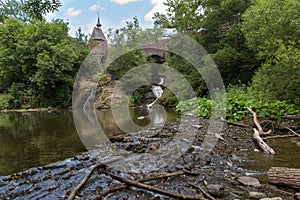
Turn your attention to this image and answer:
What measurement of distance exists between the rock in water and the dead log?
237 millimetres

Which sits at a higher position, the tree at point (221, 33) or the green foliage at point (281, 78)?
the tree at point (221, 33)

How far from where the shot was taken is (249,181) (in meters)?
3.63

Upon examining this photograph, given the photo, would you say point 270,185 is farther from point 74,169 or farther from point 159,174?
point 74,169

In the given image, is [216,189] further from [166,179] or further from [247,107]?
[247,107]

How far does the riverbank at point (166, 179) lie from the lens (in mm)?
3348

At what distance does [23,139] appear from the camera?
8.07 meters

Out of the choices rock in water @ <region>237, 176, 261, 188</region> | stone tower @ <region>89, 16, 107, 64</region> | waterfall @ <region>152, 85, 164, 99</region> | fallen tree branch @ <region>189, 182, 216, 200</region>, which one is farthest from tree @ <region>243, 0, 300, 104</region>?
stone tower @ <region>89, 16, 107, 64</region>

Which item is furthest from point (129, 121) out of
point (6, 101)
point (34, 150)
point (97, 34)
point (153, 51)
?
point (97, 34)

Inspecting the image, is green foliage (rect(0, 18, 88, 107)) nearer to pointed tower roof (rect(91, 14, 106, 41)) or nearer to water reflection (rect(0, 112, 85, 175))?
pointed tower roof (rect(91, 14, 106, 41))

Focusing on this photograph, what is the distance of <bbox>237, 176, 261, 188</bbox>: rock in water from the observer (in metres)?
3.51

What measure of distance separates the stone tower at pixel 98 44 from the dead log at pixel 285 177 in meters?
26.3

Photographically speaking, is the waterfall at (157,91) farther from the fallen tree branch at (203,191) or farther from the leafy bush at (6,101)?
the fallen tree branch at (203,191)

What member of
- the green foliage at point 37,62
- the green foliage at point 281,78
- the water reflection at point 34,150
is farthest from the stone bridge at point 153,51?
the water reflection at point 34,150

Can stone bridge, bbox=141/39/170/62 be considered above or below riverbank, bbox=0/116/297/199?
above
